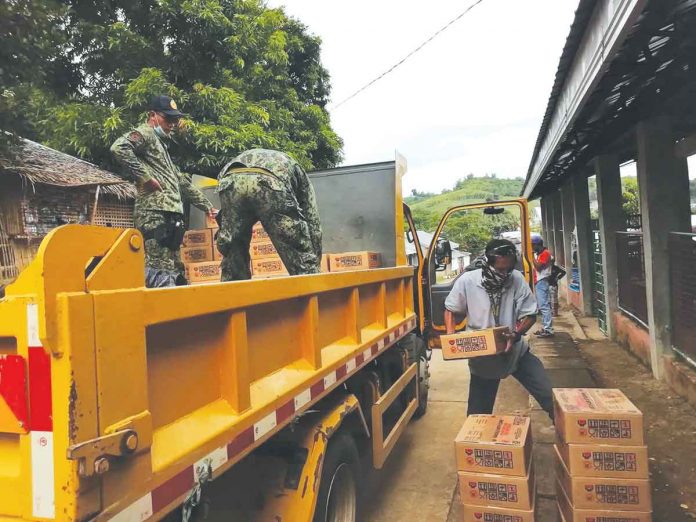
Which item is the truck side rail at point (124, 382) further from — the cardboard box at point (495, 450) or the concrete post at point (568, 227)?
the concrete post at point (568, 227)

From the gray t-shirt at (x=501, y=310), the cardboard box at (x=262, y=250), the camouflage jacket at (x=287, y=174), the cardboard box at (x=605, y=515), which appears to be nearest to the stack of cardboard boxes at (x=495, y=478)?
the cardboard box at (x=605, y=515)

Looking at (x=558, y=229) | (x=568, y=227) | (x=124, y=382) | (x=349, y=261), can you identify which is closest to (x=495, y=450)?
(x=349, y=261)

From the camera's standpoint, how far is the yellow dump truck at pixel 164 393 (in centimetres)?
108

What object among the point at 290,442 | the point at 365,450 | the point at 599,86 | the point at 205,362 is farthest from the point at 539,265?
the point at 205,362

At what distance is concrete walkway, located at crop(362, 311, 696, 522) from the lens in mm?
3301

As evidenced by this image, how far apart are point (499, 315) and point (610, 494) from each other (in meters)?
1.36

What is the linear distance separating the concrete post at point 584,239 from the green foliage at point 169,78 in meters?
5.94

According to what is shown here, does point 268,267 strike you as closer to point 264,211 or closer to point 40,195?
point 264,211

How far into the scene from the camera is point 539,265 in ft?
28.9

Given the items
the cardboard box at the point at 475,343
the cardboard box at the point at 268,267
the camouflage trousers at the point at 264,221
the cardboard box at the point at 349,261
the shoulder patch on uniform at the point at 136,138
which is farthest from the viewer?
the cardboard box at the point at 349,261

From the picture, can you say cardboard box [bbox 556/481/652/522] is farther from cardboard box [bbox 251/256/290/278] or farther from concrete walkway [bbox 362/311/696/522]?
cardboard box [bbox 251/256/290/278]

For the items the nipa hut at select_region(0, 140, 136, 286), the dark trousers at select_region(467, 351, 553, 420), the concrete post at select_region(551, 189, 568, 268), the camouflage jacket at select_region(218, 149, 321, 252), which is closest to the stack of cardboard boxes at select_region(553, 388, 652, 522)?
the dark trousers at select_region(467, 351, 553, 420)

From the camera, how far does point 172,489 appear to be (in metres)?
1.32

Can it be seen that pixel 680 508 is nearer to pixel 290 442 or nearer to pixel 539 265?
pixel 290 442
